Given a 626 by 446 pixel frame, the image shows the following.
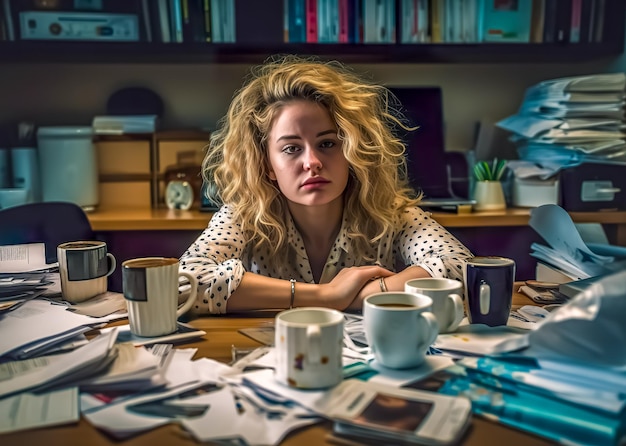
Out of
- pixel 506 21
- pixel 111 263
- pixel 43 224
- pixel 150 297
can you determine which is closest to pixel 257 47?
pixel 506 21

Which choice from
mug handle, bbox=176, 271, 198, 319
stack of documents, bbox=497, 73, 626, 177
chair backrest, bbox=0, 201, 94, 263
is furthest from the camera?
stack of documents, bbox=497, 73, 626, 177

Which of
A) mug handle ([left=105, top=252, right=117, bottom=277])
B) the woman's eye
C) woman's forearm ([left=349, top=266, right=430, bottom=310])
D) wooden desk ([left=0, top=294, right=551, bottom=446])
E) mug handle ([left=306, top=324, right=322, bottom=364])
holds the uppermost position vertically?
the woman's eye

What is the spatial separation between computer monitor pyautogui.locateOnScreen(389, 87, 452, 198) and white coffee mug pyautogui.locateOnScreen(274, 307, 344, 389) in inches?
69.5

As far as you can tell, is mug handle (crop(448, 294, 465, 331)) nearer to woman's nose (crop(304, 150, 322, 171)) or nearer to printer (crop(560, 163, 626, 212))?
woman's nose (crop(304, 150, 322, 171))

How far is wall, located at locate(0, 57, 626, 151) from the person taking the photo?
264 centimetres

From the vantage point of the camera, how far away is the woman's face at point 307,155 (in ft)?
4.61

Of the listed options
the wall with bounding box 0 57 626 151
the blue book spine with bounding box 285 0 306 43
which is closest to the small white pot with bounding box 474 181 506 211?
the wall with bounding box 0 57 626 151

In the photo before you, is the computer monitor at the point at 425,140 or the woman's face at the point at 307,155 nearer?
the woman's face at the point at 307,155

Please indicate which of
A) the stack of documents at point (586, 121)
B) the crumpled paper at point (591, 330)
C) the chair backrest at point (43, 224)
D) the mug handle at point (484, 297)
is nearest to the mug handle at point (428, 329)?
the crumpled paper at point (591, 330)

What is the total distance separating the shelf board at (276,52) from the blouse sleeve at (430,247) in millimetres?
1116

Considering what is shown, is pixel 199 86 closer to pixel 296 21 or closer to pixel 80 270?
pixel 296 21

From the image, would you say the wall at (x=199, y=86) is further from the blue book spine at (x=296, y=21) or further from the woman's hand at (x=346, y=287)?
the woman's hand at (x=346, y=287)

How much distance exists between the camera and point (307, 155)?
1424mm

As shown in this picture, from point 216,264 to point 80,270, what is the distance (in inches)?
10.3
